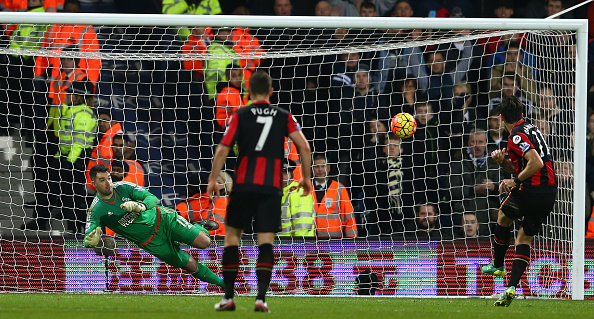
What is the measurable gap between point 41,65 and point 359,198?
171 inches

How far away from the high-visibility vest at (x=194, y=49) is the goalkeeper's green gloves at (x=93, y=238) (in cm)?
270

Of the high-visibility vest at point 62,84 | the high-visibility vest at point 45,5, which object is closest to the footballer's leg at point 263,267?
the high-visibility vest at point 62,84

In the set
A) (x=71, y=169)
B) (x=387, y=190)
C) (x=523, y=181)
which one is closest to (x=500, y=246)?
(x=523, y=181)

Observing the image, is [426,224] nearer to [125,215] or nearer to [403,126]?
[403,126]

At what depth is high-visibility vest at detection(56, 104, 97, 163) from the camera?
1024cm

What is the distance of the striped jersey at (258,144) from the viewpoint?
615cm

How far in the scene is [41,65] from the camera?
1068cm

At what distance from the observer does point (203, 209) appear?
10.3 m

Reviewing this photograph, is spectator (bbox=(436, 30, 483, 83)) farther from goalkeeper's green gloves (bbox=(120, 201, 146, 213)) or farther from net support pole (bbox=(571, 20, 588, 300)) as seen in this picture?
goalkeeper's green gloves (bbox=(120, 201, 146, 213))

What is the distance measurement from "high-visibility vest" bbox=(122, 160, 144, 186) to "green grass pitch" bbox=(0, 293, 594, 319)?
1.99m

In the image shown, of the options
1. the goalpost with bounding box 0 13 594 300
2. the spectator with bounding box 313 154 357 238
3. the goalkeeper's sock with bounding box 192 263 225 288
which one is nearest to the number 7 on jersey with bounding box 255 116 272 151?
the goalpost with bounding box 0 13 594 300

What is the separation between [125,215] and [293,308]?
2570mm

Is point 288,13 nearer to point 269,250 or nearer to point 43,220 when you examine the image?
point 43,220

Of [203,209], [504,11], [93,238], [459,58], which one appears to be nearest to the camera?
[93,238]
